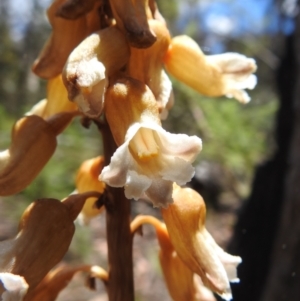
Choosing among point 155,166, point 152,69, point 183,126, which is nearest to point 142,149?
point 155,166

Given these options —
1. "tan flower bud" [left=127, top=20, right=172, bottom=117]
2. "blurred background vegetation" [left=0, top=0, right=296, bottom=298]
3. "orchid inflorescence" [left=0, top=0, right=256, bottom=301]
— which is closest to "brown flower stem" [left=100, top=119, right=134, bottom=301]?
"orchid inflorescence" [left=0, top=0, right=256, bottom=301]

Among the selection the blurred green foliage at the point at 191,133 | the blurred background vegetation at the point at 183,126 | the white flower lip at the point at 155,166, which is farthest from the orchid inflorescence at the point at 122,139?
the blurred green foliage at the point at 191,133

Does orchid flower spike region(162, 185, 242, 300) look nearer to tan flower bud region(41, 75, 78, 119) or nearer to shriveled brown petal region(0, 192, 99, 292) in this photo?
shriveled brown petal region(0, 192, 99, 292)

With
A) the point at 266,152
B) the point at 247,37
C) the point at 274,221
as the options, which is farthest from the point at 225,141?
the point at 247,37

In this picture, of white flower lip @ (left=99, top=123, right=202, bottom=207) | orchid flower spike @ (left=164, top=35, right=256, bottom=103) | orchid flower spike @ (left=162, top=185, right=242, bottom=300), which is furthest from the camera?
orchid flower spike @ (left=164, top=35, right=256, bottom=103)

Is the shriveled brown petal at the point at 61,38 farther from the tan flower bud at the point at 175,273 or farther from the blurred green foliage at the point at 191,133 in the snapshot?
the blurred green foliage at the point at 191,133

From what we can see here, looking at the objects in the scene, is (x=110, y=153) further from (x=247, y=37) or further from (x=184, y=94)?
(x=247, y=37)
